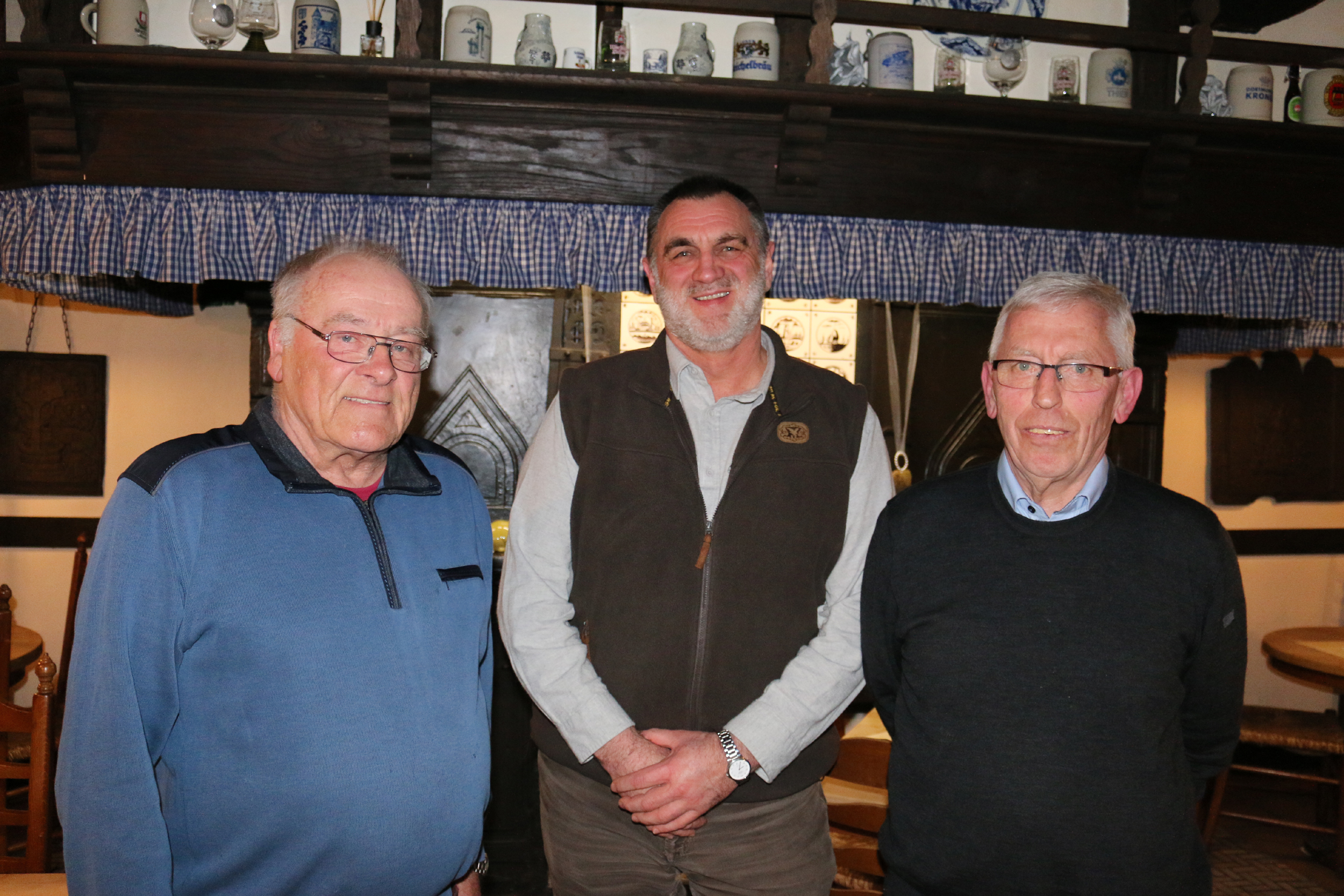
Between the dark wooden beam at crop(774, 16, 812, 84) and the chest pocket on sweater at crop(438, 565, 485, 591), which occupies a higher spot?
the dark wooden beam at crop(774, 16, 812, 84)

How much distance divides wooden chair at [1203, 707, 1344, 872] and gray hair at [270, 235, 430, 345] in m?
4.56

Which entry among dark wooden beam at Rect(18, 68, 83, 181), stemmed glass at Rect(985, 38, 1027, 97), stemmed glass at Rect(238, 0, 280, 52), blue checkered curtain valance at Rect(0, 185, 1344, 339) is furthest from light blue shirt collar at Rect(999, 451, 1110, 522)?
dark wooden beam at Rect(18, 68, 83, 181)

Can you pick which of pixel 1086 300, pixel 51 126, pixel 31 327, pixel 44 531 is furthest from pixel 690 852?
pixel 31 327

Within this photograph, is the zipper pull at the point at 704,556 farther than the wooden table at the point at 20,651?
No

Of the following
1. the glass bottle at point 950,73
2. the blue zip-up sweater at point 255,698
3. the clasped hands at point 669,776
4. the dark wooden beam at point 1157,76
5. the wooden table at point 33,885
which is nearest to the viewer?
the blue zip-up sweater at point 255,698

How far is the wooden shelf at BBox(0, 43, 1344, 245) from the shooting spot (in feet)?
12.1

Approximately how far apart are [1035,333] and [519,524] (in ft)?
4.07

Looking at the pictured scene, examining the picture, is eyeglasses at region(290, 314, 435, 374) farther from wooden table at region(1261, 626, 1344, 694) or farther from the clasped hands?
wooden table at region(1261, 626, 1344, 694)

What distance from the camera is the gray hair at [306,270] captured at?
1769mm

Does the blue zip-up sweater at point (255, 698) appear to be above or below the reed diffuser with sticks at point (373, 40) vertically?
below

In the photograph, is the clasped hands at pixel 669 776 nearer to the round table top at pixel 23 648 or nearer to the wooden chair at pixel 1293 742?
the round table top at pixel 23 648

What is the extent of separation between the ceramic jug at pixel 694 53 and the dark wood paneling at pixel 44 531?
16.0 ft

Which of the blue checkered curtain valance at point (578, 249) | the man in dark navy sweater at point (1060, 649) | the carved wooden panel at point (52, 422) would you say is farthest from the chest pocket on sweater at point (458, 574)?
the carved wooden panel at point (52, 422)

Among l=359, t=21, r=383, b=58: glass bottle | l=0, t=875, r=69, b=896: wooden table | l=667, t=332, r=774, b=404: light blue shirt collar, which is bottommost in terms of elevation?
l=0, t=875, r=69, b=896: wooden table
